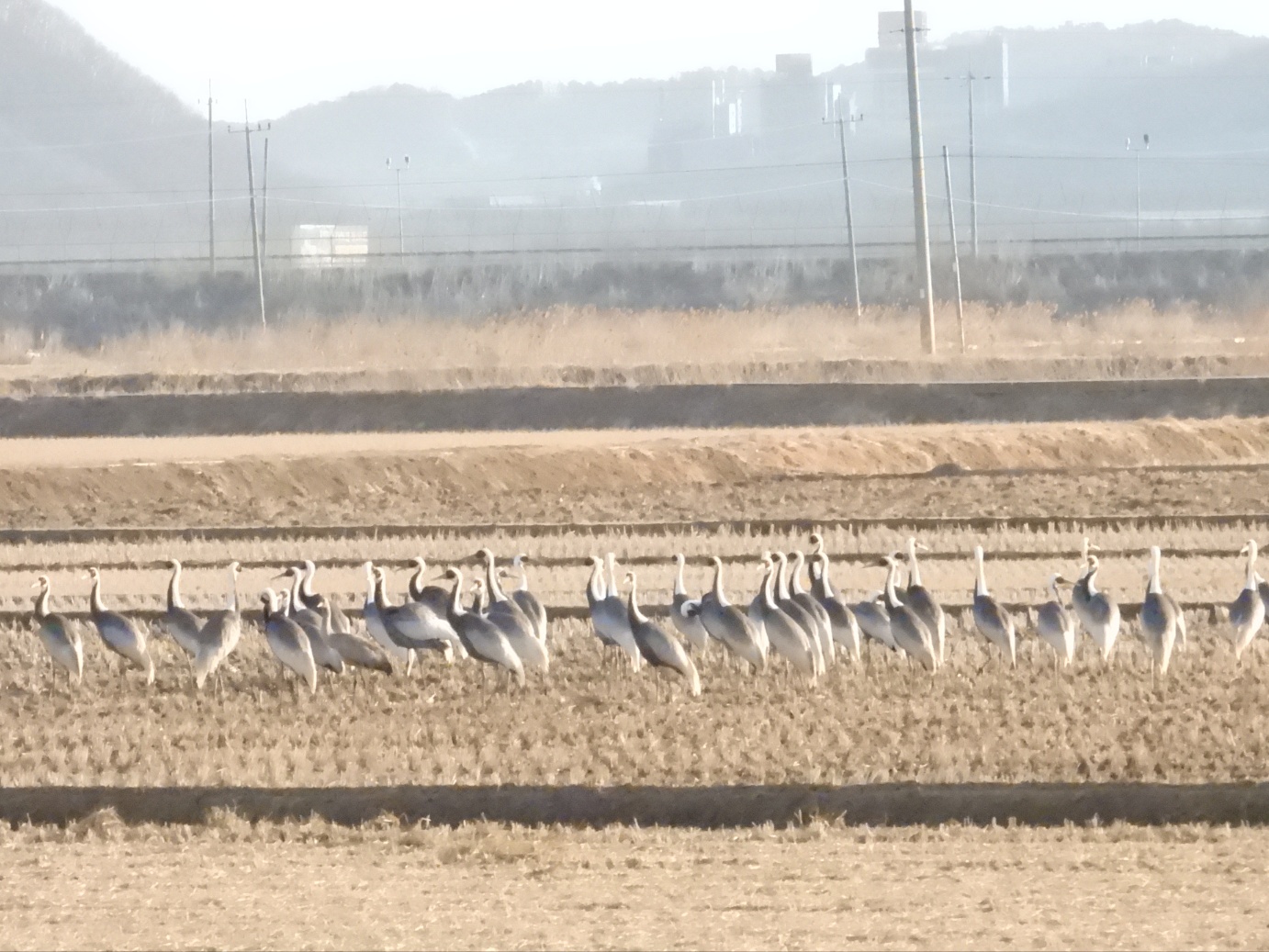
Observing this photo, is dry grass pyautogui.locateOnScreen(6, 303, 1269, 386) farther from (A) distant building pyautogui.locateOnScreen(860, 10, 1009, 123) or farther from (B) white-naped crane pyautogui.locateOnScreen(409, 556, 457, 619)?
(A) distant building pyautogui.locateOnScreen(860, 10, 1009, 123)

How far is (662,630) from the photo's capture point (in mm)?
12977

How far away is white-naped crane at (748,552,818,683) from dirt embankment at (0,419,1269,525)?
847 cm

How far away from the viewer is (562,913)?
7734 mm

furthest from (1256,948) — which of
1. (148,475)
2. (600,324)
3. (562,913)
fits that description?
(600,324)

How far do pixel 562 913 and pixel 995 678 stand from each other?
550cm

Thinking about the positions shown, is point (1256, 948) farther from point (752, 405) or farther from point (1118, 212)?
point (1118, 212)

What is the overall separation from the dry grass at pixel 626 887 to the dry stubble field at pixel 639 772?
0.06 ft

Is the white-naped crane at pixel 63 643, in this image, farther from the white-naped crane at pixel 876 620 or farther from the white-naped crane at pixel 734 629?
the white-naped crane at pixel 876 620

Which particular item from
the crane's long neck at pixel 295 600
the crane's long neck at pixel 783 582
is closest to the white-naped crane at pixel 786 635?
the crane's long neck at pixel 783 582

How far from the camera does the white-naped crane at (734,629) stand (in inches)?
509

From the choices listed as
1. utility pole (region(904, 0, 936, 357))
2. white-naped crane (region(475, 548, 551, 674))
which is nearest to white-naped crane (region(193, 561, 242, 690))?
white-naped crane (region(475, 548, 551, 674))

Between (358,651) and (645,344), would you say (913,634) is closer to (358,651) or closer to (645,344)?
(358,651)

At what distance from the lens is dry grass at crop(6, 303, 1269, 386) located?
3556 centimetres

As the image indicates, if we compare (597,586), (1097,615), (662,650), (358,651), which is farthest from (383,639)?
(1097,615)
